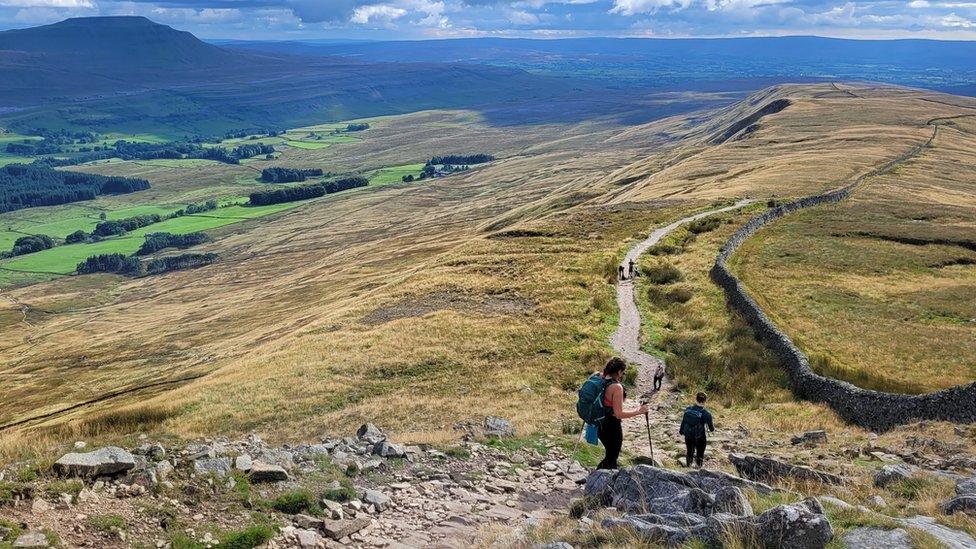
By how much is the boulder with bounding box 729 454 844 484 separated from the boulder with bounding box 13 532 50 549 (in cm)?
1598

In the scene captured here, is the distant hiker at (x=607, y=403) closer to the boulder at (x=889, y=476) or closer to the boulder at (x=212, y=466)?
the boulder at (x=889, y=476)

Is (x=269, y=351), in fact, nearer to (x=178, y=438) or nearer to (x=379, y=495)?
(x=178, y=438)

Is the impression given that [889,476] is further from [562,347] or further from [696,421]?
[562,347]

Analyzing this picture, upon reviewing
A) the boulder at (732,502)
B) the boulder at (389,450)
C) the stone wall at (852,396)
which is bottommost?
the stone wall at (852,396)

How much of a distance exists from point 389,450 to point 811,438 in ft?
47.5

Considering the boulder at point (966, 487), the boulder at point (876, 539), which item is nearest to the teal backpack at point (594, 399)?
the boulder at point (876, 539)

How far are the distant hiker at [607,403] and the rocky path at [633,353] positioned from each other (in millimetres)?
6358

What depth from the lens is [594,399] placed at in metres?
17.5

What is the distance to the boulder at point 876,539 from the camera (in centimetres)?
1112

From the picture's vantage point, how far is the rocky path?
26.9 m

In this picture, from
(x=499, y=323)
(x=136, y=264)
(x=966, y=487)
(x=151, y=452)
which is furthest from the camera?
(x=136, y=264)

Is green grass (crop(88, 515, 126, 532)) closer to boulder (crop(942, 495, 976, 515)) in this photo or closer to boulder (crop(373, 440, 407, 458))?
boulder (crop(373, 440, 407, 458))

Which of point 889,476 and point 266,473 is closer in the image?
point 889,476

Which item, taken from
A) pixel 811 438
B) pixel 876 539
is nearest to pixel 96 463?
pixel 876 539
